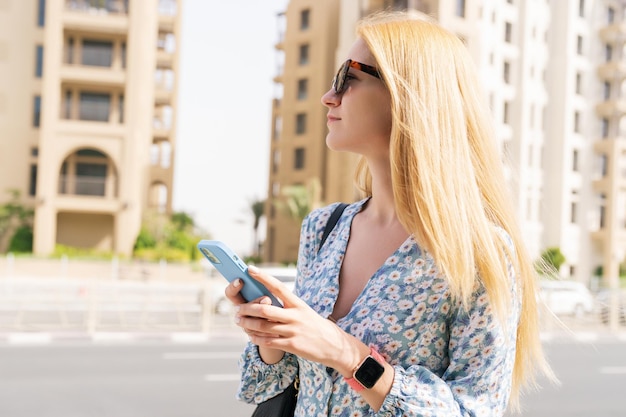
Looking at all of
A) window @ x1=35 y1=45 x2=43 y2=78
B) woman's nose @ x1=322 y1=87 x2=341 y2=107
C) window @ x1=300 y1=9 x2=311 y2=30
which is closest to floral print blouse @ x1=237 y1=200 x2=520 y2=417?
woman's nose @ x1=322 y1=87 x2=341 y2=107

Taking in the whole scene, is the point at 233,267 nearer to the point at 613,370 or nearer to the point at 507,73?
the point at 613,370

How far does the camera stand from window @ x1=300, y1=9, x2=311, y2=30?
143 feet

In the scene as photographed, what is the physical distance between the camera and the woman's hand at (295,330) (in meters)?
1.54

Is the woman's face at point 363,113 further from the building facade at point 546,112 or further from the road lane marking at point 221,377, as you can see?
the building facade at point 546,112

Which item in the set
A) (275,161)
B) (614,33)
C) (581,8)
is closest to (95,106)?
(275,161)

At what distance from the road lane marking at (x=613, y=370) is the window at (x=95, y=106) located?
89.0 ft

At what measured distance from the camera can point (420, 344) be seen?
1.70 meters

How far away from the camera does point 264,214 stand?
4575 centimetres

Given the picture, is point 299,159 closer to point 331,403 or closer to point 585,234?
point 585,234

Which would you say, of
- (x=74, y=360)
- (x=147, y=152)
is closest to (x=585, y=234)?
(x=147, y=152)

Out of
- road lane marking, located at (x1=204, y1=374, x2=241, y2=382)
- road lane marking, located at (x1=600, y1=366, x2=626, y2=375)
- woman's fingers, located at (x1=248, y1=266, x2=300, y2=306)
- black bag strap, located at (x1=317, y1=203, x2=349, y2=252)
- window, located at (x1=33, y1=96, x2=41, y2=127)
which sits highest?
window, located at (x1=33, y1=96, x2=41, y2=127)

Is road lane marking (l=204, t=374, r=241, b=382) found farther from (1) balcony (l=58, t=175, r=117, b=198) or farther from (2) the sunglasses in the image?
(1) balcony (l=58, t=175, r=117, b=198)

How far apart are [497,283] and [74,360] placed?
380 inches

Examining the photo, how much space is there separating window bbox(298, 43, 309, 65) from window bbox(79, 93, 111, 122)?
513 inches
